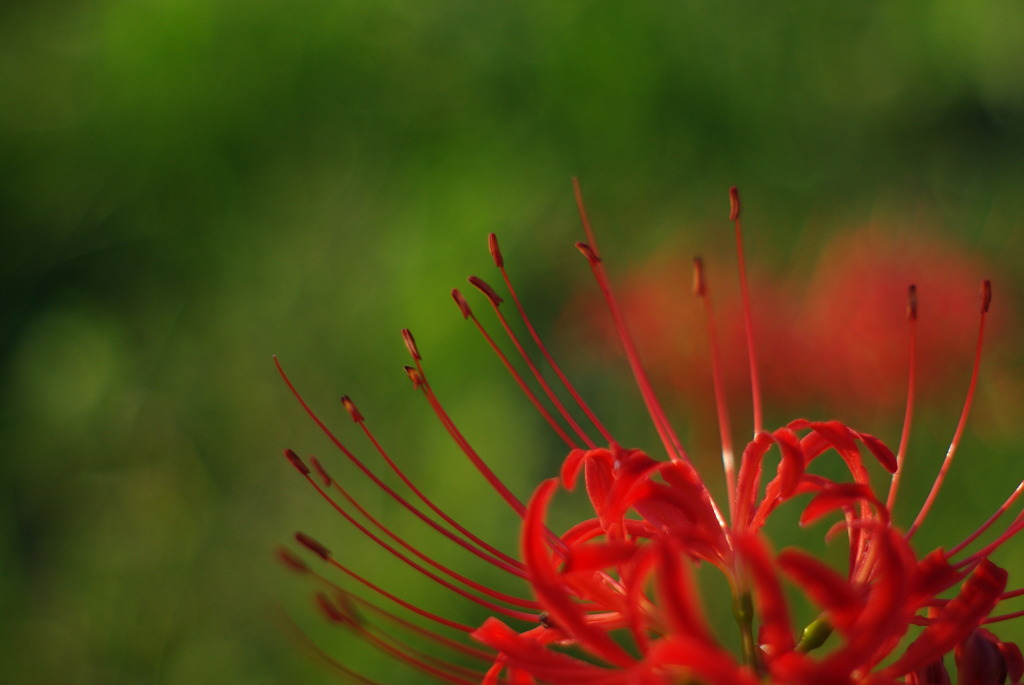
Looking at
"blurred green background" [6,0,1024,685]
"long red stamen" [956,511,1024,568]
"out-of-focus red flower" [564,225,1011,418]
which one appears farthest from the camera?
"blurred green background" [6,0,1024,685]

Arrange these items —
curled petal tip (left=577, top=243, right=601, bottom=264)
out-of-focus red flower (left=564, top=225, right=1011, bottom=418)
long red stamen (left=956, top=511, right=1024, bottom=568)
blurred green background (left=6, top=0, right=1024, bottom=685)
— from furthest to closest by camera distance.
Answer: blurred green background (left=6, top=0, right=1024, bottom=685), out-of-focus red flower (left=564, top=225, right=1011, bottom=418), curled petal tip (left=577, top=243, right=601, bottom=264), long red stamen (left=956, top=511, right=1024, bottom=568)

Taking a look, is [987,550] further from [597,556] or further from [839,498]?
[597,556]

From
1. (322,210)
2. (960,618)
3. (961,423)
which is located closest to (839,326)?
(961,423)

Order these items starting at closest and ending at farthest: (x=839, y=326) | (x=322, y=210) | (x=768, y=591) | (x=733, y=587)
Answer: (x=768, y=591) → (x=733, y=587) → (x=839, y=326) → (x=322, y=210)

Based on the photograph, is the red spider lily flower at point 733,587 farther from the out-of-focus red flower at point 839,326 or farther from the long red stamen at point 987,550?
the out-of-focus red flower at point 839,326

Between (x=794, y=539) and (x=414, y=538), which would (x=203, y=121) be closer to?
(x=414, y=538)

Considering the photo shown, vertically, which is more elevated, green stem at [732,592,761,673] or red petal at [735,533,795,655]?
red petal at [735,533,795,655]

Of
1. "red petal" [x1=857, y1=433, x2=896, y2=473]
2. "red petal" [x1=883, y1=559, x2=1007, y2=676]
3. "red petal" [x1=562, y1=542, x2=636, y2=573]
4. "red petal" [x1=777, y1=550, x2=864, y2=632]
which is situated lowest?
"red petal" [x1=883, y1=559, x2=1007, y2=676]

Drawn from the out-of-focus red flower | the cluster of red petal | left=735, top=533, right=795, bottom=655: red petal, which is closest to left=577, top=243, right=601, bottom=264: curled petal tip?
the cluster of red petal

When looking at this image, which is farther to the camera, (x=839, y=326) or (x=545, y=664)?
(x=839, y=326)

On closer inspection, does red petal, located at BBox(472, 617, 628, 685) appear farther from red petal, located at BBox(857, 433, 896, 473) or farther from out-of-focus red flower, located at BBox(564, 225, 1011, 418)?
out-of-focus red flower, located at BBox(564, 225, 1011, 418)
